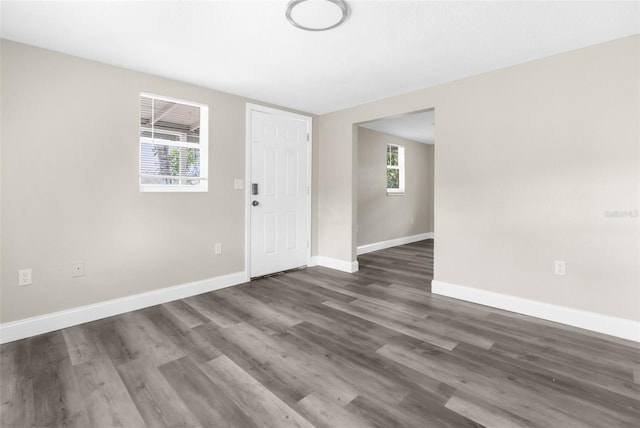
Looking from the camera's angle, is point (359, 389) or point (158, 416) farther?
point (359, 389)

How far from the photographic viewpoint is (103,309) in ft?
9.02

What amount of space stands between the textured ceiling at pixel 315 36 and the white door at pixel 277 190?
93cm

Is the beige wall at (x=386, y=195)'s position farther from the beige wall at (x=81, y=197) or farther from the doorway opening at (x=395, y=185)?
the beige wall at (x=81, y=197)

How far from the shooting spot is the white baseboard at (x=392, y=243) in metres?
Answer: 5.68

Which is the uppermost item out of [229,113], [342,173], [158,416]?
[229,113]

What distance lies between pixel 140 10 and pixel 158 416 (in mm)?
2381

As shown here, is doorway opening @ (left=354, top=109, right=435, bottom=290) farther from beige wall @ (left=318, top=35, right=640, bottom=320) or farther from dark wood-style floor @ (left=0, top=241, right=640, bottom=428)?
dark wood-style floor @ (left=0, top=241, right=640, bottom=428)

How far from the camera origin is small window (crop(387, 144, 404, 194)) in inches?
251

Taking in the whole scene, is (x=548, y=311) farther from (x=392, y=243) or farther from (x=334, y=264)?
(x=392, y=243)

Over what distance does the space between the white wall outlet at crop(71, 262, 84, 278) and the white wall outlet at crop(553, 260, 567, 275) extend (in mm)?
4098

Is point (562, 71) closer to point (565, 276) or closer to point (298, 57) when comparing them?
point (565, 276)

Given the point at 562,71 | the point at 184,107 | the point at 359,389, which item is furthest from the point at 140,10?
the point at 562,71

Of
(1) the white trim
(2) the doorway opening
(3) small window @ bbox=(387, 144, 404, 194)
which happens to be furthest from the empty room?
(3) small window @ bbox=(387, 144, 404, 194)

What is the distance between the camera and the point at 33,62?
94.7 inches
